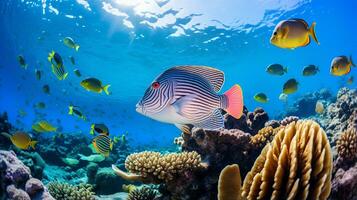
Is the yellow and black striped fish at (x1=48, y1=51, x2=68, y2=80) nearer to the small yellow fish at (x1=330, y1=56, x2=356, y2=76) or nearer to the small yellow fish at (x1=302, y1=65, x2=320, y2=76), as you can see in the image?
the small yellow fish at (x1=330, y1=56, x2=356, y2=76)

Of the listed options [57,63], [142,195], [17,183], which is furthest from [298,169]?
[57,63]

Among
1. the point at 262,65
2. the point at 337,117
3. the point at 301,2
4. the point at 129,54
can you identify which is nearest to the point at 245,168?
the point at 337,117

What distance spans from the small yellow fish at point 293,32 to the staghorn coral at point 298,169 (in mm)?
2298

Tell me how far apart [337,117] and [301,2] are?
946 inches

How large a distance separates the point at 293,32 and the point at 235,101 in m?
2.58

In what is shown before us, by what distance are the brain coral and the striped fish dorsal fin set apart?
1.80 m

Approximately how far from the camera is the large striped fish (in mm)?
2750

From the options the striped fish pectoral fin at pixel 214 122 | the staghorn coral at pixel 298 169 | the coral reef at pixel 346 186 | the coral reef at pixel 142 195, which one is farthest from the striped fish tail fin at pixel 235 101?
the coral reef at pixel 142 195

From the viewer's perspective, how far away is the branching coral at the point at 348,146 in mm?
3906

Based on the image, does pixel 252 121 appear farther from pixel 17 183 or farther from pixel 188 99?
pixel 17 183

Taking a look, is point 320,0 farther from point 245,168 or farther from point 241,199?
point 241,199

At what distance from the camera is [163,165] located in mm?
4504

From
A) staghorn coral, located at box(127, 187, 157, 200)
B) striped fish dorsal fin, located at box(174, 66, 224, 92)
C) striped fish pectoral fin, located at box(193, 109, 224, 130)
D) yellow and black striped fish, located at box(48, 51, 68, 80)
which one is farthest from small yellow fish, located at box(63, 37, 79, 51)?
striped fish pectoral fin, located at box(193, 109, 224, 130)

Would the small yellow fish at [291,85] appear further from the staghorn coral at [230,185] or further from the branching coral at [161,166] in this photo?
the staghorn coral at [230,185]
